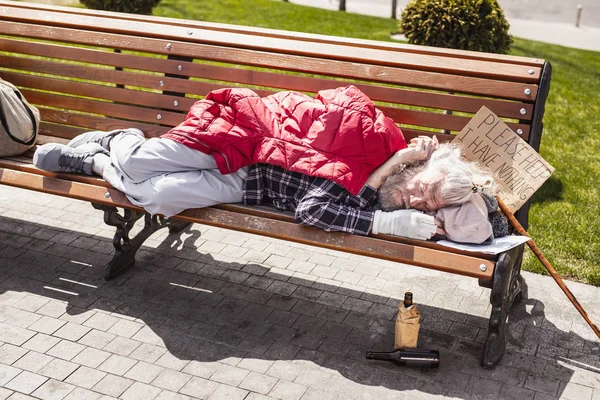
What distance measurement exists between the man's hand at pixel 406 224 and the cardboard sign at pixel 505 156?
604mm

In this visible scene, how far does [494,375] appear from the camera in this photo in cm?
430

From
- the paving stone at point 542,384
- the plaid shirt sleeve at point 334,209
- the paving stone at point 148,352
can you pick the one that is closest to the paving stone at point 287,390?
the paving stone at point 148,352

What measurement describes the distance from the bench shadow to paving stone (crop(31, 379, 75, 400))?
1.81ft

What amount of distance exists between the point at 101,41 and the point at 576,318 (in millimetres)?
3576

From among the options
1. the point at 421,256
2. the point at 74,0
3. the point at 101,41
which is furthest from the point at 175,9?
the point at 421,256

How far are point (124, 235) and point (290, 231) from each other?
4.39ft

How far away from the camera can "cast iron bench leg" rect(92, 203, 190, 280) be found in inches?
204

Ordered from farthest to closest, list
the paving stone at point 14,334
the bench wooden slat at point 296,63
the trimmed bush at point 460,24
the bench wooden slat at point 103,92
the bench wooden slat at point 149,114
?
the trimmed bush at point 460,24, the bench wooden slat at point 103,92, the bench wooden slat at point 149,114, the bench wooden slat at point 296,63, the paving stone at point 14,334

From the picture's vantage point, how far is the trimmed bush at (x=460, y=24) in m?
7.22

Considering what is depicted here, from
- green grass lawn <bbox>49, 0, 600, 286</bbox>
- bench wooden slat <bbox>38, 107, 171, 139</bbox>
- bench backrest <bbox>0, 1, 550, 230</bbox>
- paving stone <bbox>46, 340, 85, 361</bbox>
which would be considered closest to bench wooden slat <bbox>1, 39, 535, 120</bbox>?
bench backrest <bbox>0, 1, 550, 230</bbox>

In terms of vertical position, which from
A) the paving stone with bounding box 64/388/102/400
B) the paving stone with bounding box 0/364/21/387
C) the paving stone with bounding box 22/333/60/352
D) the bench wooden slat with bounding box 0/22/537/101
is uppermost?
the bench wooden slat with bounding box 0/22/537/101

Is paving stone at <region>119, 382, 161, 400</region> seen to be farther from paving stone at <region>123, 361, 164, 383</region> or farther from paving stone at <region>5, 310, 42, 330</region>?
paving stone at <region>5, 310, 42, 330</region>

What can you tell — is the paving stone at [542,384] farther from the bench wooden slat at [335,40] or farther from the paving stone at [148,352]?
the paving stone at [148,352]

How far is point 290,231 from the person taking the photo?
14.6 feet
